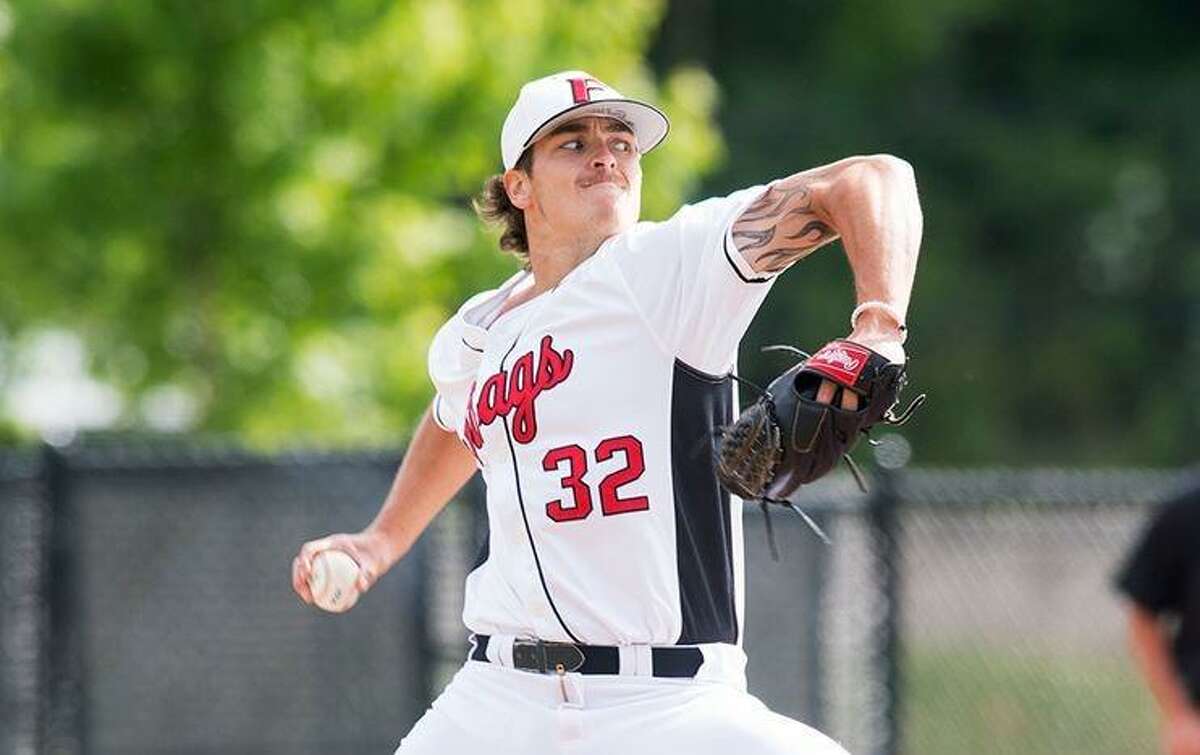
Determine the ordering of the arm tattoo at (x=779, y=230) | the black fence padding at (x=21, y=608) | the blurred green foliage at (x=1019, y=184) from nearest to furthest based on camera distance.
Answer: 1. the arm tattoo at (x=779, y=230)
2. the black fence padding at (x=21, y=608)
3. the blurred green foliage at (x=1019, y=184)

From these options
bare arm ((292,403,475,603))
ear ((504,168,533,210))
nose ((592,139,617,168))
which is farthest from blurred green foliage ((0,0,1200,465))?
nose ((592,139,617,168))

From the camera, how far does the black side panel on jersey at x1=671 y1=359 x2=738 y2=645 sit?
4668 mm

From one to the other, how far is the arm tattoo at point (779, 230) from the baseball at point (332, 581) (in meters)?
1.31

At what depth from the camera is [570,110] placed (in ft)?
16.2

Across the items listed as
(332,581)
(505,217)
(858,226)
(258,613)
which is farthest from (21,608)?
(858,226)

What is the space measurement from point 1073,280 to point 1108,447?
9.75 ft

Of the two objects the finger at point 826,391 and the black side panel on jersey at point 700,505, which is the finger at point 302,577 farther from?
the finger at point 826,391

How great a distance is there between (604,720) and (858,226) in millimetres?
1228

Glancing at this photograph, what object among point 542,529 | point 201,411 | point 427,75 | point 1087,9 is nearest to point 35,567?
point 201,411

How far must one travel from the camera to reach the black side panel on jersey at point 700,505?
4.67 meters

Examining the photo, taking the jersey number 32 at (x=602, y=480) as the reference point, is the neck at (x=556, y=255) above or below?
above

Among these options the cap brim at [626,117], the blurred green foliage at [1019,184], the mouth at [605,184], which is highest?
the blurred green foliage at [1019,184]

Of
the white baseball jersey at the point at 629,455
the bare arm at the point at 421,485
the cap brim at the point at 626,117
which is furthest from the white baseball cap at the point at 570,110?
the bare arm at the point at 421,485

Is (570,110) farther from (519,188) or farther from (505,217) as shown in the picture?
(505,217)
